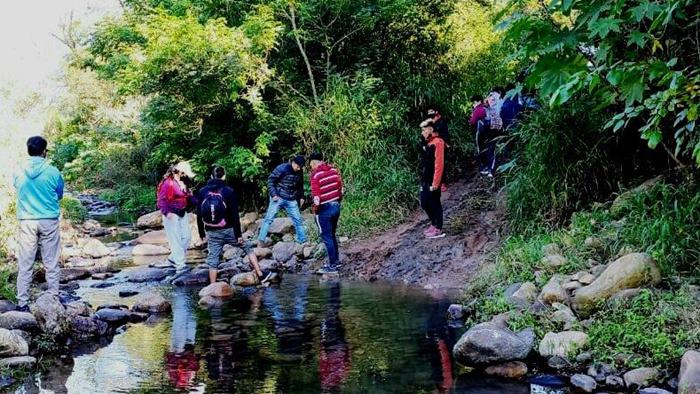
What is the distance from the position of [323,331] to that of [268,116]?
861 centimetres

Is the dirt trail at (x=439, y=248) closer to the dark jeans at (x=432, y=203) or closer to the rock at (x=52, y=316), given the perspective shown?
the dark jeans at (x=432, y=203)

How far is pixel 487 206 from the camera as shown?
1134 centimetres

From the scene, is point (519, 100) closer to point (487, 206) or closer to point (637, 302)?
point (487, 206)

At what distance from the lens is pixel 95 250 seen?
569 inches

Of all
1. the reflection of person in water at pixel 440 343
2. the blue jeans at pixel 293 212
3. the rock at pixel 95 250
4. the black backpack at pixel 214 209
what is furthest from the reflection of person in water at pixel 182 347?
the rock at pixel 95 250

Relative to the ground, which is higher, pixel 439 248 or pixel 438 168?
pixel 438 168

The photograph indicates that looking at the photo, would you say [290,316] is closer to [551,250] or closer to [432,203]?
[551,250]

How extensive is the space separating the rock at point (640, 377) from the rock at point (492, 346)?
2.91 ft

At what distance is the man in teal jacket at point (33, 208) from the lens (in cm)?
759

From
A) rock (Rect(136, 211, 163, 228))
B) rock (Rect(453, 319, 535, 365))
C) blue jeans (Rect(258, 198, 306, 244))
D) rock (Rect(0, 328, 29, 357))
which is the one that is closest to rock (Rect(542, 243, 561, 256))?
rock (Rect(453, 319, 535, 365))

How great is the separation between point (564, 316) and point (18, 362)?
16.4 feet

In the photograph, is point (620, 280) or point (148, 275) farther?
point (148, 275)

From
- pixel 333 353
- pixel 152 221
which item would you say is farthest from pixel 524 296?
pixel 152 221

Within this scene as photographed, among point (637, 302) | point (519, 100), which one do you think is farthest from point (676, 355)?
point (519, 100)
